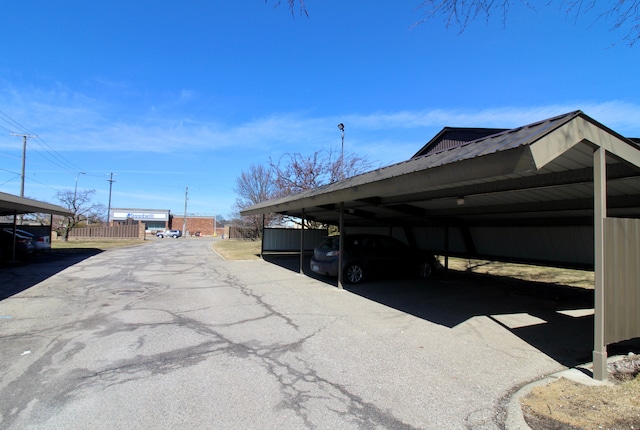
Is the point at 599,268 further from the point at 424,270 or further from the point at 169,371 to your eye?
the point at 424,270

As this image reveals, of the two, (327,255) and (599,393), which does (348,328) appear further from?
(327,255)

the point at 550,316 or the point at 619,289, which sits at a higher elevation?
the point at 619,289

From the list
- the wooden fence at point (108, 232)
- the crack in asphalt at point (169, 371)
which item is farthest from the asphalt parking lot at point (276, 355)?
the wooden fence at point (108, 232)

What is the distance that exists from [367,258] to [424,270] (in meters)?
2.38

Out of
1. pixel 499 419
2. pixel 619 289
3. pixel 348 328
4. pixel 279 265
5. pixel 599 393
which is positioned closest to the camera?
pixel 499 419

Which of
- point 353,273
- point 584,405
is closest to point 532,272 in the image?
point 353,273

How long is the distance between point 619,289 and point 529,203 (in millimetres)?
4909

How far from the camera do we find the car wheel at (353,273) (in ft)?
36.1

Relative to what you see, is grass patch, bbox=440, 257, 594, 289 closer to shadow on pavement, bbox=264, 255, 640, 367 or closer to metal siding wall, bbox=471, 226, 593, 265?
shadow on pavement, bbox=264, 255, 640, 367

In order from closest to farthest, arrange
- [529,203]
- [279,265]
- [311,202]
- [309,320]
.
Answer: [309,320], [529,203], [311,202], [279,265]

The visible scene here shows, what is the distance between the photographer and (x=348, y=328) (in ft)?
20.6

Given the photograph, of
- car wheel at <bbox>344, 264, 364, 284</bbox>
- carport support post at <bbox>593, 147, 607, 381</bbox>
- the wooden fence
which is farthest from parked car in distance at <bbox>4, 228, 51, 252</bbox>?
carport support post at <bbox>593, 147, 607, 381</bbox>

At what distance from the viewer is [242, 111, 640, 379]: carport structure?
13.9ft

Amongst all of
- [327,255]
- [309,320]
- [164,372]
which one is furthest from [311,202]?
[164,372]
